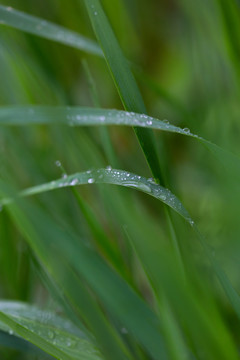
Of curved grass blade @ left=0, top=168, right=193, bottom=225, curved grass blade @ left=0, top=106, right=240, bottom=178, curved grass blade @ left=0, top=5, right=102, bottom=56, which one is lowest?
curved grass blade @ left=0, top=168, right=193, bottom=225

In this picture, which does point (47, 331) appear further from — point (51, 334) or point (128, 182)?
point (128, 182)

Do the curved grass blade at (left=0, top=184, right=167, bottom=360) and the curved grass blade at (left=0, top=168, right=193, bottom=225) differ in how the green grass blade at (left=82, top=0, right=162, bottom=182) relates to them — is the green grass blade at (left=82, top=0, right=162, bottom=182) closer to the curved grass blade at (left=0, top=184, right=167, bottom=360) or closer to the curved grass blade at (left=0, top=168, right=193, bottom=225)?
the curved grass blade at (left=0, top=168, right=193, bottom=225)

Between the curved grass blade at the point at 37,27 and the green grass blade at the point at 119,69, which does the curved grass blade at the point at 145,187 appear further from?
the curved grass blade at the point at 37,27

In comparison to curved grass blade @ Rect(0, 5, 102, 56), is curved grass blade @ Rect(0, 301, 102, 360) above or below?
below

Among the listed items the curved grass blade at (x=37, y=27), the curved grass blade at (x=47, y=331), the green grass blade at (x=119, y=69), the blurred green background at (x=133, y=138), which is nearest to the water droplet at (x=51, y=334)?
the curved grass blade at (x=47, y=331)

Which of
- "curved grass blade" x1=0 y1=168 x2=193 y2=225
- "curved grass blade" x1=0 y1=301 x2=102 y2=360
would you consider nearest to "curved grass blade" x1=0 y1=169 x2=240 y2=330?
"curved grass blade" x1=0 y1=168 x2=193 y2=225
